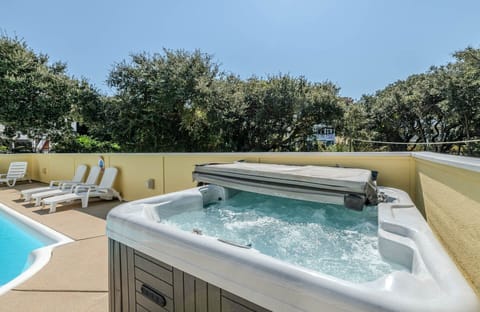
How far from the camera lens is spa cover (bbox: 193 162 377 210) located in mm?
2500

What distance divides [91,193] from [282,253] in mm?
5675

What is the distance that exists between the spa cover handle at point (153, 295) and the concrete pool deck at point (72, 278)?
0.85 metres

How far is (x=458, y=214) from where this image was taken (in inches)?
59.5

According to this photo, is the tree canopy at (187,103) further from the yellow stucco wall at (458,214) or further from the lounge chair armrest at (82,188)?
the yellow stucco wall at (458,214)

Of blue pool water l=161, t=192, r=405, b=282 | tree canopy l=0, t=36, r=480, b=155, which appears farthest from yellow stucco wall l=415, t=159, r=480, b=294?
tree canopy l=0, t=36, r=480, b=155

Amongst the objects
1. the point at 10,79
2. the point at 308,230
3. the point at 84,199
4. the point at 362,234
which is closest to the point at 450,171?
the point at 362,234

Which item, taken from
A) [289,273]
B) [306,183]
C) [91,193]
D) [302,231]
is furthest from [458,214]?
[91,193]

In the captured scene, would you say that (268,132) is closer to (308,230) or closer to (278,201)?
(278,201)

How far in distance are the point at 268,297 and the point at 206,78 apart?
10.1 metres

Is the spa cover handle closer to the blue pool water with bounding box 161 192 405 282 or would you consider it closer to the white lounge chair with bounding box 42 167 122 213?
the blue pool water with bounding box 161 192 405 282

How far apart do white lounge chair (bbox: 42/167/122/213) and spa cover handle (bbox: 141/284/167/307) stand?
5090 millimetres

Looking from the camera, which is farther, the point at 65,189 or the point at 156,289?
the point at 65,189

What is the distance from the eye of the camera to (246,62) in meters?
11.7

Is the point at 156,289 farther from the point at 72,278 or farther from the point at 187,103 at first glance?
the point at 187,103
